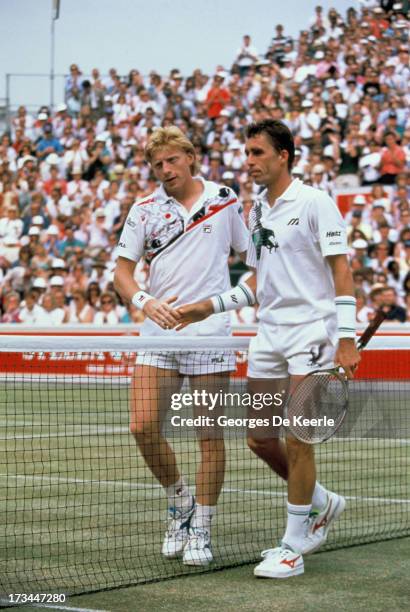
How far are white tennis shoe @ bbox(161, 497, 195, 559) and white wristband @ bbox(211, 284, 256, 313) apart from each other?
1088 mm

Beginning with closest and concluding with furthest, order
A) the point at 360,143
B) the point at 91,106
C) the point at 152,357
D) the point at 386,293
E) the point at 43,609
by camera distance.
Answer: the point at 43,609, the point at 152,357, the point at 386,293, the point at 360,143, the point at 91,106

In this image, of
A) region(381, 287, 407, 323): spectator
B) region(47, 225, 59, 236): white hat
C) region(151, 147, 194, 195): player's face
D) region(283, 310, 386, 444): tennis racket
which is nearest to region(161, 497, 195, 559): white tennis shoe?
region(283, 310, 386, 444): tennis racket

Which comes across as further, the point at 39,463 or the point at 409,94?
the point at 409,94

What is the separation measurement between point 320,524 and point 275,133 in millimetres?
1988

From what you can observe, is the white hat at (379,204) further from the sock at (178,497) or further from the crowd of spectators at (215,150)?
the sock at (178,497)

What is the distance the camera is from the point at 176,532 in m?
6.67

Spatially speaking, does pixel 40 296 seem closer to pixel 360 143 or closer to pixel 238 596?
pixel 360 143

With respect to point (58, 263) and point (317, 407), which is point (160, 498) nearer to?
point (317, 407)

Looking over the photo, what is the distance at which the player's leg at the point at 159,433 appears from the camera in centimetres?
653

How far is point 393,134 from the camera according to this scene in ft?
67.1

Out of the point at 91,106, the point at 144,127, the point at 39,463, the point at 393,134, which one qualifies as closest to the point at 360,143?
the point at 393,134

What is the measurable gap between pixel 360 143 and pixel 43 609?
55.5ft

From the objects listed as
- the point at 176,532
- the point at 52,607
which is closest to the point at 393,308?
the point at 176,532

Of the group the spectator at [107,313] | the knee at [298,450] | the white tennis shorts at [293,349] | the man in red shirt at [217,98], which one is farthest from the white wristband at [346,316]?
the man in red shirt at [217,98]
